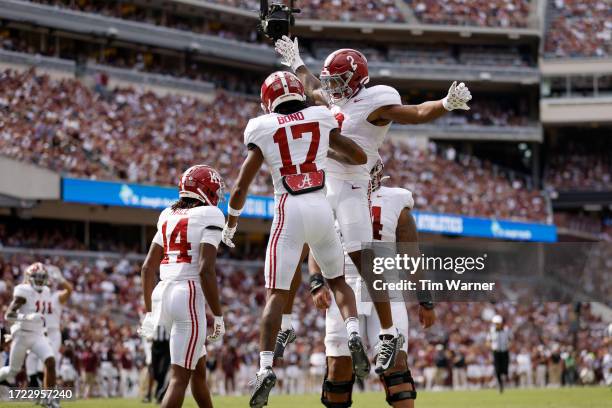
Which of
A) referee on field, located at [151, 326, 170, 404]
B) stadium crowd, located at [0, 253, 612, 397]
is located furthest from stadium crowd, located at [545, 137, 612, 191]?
referee on field, located at [151, 326, 170, 404]

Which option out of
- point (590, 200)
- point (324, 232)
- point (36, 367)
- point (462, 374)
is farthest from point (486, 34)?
point (324, 232)

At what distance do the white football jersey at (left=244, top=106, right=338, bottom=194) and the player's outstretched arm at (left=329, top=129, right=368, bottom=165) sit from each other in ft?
0.46

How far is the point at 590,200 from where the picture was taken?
169 feet

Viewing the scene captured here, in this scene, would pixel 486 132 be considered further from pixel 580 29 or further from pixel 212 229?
pixel 212 229

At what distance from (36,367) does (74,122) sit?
56.2 ft

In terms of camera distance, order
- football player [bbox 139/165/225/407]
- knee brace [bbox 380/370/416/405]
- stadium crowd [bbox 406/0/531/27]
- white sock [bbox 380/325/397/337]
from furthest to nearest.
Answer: stadium crowd [bbox 406/0/531/27]
football player [bbox 139/165/225/407]
knee brace [bbox 380/370/416/405]
white sock [bbox 380/325/397/337]

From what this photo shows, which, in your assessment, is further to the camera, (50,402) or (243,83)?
(243,83)

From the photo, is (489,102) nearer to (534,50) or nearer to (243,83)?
(534,50)

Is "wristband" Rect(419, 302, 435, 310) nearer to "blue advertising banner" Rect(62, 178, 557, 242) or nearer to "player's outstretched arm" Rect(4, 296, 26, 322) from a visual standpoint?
"player's outstretched arm" Rect(4, 296, 26, 322)

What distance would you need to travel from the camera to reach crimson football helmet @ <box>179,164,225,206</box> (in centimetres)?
970

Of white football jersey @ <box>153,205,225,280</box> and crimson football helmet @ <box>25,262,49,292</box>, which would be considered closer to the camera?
white football jersey @ <box>153,205,225,280</box>

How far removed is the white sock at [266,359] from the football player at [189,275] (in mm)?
1146

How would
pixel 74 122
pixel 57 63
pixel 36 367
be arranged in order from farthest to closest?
1. pixel 57 63
2. pixel 74 122
3. pixel 36 367

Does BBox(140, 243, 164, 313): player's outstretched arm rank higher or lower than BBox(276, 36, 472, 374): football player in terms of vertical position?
lower
